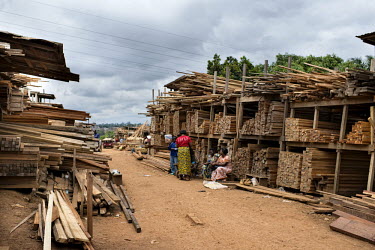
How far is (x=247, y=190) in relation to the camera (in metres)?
12.9

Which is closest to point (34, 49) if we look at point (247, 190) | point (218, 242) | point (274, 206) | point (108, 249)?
point (108, 249)

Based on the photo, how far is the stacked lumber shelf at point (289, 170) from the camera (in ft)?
38.6

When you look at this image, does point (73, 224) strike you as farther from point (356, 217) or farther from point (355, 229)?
point (356, 217)

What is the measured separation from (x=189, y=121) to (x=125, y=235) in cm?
1201

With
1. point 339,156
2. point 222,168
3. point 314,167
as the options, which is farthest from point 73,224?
point 222,168

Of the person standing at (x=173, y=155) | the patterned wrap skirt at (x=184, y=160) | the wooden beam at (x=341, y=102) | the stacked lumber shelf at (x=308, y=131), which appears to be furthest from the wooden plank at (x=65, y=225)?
the person standing at (x=173, y=155)

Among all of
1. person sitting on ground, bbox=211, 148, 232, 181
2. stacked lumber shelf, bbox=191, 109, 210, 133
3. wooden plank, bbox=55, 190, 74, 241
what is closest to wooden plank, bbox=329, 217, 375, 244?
wooden plank, bbox=55, 190, 74, 241

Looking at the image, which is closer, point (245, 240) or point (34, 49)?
point (34, 49)

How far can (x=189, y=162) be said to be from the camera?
15.6 m

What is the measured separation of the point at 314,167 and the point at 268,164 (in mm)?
2147

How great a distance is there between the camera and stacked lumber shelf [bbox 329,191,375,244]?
7.32 m

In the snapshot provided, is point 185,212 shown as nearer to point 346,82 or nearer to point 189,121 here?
point 346,82

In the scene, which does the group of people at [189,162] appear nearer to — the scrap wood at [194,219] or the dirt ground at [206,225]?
the dirt ground at [206,225]

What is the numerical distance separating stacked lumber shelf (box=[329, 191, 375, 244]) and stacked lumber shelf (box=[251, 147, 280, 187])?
3831 millimetres
